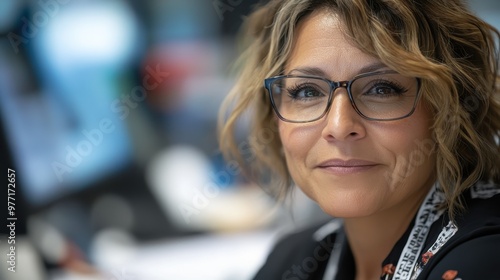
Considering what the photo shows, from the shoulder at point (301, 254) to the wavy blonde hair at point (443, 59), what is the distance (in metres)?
0.38

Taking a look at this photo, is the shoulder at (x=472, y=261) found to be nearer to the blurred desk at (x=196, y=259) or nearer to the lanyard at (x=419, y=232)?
the lanyard at (x=419, y=232)

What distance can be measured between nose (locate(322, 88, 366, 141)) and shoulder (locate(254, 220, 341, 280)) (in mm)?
402

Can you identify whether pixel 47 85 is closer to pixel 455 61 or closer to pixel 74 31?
pixel 74 31

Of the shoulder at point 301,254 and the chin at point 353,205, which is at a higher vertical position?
the chin at point 353,205

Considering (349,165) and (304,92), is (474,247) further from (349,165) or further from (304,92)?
(304,92)

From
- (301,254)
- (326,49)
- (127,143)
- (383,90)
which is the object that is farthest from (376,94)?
(127,143)

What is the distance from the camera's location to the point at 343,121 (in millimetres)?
1020

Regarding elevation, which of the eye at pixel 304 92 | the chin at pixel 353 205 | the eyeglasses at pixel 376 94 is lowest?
the chin at pixel 353 205

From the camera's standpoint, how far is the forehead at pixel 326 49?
1.05m

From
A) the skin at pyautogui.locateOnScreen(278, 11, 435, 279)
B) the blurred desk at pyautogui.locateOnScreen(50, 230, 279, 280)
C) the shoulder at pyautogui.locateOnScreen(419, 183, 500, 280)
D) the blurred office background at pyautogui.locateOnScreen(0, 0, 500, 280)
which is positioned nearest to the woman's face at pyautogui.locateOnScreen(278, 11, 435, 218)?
the skin at pyautogui.locateOnScreen(278, 11, 435, 279)

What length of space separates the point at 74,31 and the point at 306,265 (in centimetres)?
115

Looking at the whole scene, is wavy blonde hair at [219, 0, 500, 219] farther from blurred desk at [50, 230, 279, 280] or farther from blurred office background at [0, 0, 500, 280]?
blurred desk at [50, 230, 279, 280]

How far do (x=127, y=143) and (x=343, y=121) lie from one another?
1239mm

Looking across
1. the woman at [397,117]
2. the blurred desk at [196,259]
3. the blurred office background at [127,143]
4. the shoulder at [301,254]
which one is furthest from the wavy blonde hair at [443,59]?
the blurred desk at [196,259]
